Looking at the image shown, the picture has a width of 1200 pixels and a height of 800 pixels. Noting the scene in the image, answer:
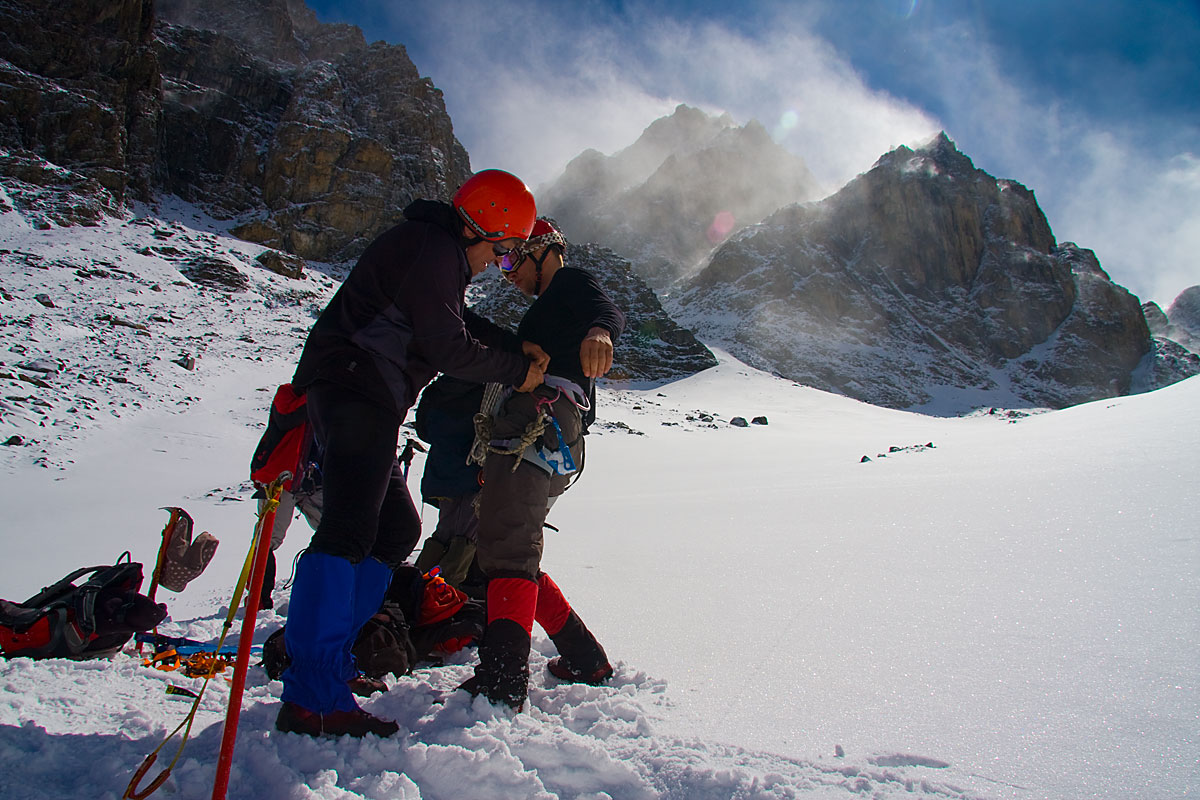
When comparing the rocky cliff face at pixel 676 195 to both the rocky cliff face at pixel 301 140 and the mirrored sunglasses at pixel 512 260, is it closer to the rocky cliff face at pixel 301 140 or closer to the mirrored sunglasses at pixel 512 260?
the rocky cliff face at pixel 301 140

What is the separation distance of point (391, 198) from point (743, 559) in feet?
214

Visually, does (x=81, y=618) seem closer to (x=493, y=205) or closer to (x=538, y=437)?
(x=538, y=437)

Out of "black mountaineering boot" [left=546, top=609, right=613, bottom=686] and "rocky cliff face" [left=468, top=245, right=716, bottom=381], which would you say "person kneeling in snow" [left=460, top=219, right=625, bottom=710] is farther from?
"rocky cliff face" [left=468, top=245, right=716, bottom=381]

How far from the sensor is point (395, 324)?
170 cm

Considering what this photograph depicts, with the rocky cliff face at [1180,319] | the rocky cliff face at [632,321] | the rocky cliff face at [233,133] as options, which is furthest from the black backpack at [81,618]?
the rocky cliff face at [1180,319]

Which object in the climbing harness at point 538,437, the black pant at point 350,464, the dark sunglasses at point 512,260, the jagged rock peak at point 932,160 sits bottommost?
the black pant at point 350,464

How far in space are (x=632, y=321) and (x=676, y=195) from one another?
8379 centimetres

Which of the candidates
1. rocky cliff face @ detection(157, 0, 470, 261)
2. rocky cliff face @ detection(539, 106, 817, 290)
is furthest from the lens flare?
rocky cliff face @ detection(157, 0, 470, 261)

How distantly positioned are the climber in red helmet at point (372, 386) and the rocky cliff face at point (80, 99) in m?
40.0

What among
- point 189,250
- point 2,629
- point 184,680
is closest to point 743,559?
point 184,680

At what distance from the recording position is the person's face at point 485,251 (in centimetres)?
198

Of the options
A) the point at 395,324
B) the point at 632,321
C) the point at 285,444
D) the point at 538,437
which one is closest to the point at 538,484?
the point at 538,437

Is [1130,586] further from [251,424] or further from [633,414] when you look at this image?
[633,414]

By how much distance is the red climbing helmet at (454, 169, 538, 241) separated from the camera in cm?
192
